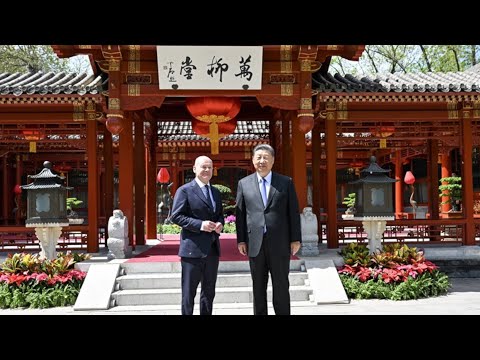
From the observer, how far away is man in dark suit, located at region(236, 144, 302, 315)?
4.95 meters

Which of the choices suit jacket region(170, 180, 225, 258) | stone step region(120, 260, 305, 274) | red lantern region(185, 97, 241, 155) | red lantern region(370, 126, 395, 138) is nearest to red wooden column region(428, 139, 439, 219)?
red lantern region(370, 126, 395, 138)

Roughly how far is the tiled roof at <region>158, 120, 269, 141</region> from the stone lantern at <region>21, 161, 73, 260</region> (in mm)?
9067

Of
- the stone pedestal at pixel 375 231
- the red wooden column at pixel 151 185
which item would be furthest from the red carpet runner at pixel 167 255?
the red wooden column at pixel 151 185

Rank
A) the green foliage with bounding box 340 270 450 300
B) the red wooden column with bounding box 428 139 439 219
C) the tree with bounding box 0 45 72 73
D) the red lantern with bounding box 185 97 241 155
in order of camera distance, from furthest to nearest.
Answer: the tree with bounding box 0 45 72 73
the red wooden column with bounding box 428 139 439 219
the red lantern with bounding box 185 97 241 155
the green foliage with bounding box 340 270 450 300

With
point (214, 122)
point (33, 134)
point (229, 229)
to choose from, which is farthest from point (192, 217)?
point (229, 229)

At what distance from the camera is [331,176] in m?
10.9

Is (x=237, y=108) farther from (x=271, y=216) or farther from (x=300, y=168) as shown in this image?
(x=271, y=216)

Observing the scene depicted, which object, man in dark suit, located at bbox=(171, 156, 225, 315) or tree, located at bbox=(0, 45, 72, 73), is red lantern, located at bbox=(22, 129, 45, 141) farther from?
tree, located at bbox=(0, 45, 72, 73)

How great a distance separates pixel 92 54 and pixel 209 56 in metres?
2.17

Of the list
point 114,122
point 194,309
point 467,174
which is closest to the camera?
point 194,309

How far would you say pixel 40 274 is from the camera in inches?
330

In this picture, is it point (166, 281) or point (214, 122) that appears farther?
point (214, 122)

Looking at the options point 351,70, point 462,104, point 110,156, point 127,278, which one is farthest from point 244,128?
point 351,70

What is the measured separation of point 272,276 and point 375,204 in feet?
16.6
